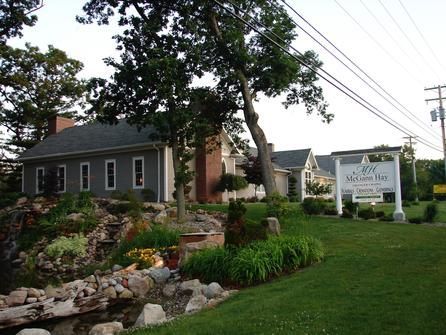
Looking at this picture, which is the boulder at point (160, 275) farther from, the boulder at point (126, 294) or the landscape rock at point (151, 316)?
the landscape rock at point (151, 316)

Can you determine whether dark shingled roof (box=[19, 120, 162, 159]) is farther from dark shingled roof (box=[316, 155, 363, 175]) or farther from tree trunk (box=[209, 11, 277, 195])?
dark shingled roof (box=[316, 155, 363, 175])

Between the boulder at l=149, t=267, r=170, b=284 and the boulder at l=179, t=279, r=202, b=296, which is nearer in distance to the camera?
the boulder at l=179, t=279, r=202, b=296

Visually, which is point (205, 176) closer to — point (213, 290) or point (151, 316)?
point (213, 290)

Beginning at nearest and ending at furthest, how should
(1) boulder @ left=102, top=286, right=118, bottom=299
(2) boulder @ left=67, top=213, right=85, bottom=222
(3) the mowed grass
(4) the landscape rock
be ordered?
(3) the mowed grass, (4) the landscape rock, (1) boulder @ left=102, top=286, right=118, bottom=299, (2) boulder @ left=67, top=213, right=85, bottom=222

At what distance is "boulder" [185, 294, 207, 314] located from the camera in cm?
789

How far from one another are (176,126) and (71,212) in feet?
21.1

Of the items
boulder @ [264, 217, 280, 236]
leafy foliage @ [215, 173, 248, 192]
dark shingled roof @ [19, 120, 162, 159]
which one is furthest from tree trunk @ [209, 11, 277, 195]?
boulder @ [264, 217, 280, 236]

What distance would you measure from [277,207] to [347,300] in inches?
460

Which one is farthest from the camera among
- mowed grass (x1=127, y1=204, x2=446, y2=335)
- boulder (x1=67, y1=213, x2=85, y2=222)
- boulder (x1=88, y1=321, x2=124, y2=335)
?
boulder (x1=67, y1=213, x2=85, y2=222)

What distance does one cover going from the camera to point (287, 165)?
1636 inches

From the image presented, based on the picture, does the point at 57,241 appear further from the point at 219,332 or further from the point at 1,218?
the point at 219,332

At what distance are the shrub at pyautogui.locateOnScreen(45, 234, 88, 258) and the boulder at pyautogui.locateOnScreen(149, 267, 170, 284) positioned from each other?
642 cm

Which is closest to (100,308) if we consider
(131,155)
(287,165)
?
(131,155)

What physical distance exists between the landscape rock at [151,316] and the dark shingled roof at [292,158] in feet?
108
